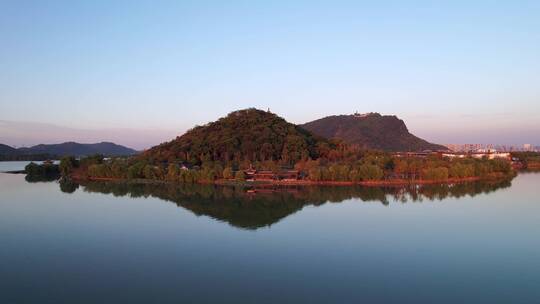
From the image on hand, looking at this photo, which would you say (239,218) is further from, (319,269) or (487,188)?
(487,188)

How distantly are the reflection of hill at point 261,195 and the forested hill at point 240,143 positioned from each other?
37.1 ft

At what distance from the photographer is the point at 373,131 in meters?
87.9

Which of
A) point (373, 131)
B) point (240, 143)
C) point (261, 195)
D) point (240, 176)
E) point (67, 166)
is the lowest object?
point (261, 195)

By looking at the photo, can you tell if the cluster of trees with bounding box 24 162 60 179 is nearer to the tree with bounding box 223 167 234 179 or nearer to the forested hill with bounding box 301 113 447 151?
the tree with bounding box 223 167 234 179

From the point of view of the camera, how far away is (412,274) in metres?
10.6

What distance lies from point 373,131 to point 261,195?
65999mm

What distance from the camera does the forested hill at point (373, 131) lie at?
81.3 metres

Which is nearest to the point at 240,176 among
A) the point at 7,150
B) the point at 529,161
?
the point at 529,161

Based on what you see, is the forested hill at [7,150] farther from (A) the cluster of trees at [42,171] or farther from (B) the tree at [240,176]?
(B) the tree at [240,176]

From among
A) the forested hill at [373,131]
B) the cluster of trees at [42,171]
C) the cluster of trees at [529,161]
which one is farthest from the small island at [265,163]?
the forested hill at [373,131]

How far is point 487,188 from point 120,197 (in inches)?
906

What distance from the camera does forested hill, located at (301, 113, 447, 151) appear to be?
81312mm

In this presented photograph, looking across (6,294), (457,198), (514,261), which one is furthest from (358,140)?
(6,294)

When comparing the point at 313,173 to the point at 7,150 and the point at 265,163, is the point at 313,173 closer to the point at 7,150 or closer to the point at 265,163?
the point at 265,163
